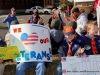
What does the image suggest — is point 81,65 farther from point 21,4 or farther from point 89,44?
point 21,4

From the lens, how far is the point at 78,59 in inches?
178

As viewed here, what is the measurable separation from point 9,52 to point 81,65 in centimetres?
132

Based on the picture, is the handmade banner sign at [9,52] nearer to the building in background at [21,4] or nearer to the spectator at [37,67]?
the spectator at [37,67]

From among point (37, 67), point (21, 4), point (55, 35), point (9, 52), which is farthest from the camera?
point (21, 4)

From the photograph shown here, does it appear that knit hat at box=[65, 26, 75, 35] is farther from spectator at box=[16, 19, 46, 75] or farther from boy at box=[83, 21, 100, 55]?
spectator at box=[16, 19, 46, 75]

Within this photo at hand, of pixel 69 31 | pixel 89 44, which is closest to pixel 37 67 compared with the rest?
pixel 69 31

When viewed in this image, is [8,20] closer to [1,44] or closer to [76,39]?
[1,44]

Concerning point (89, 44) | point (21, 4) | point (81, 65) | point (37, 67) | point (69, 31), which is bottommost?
point (21, 4)

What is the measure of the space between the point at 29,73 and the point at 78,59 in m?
1.68

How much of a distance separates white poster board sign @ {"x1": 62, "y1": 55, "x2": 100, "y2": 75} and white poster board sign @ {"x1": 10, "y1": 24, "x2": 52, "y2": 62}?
67cm

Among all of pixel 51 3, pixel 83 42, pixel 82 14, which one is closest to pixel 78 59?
pixel 83 42

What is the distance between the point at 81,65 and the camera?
179 inches

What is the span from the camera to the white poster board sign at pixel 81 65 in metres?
4.51

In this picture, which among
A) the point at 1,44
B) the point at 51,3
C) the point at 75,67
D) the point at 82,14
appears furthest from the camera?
the point at 51,3
